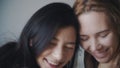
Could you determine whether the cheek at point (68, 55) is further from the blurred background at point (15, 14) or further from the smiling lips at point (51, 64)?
the blurred background at point (15, 14)

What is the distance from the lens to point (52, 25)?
2.23ft

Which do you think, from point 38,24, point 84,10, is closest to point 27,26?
point 38,24

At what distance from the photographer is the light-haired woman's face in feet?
2.33

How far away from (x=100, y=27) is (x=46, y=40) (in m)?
0.16

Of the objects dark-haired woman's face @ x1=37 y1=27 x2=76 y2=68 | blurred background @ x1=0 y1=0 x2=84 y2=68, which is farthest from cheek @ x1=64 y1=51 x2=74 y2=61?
blurred background @ x1=0 y1=0 x2=84 y2=68

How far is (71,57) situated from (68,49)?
0.05m

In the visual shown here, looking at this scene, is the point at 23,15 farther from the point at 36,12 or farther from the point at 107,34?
the point at 107,34

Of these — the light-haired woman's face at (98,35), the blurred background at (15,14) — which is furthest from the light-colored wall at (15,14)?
the light-haired woman's face at (98,35)

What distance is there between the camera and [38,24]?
68 centimetres

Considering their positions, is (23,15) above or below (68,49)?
above

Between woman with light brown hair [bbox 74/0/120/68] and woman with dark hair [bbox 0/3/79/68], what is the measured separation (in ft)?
0.09

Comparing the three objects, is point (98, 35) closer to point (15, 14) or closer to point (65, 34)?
point (65, 34)

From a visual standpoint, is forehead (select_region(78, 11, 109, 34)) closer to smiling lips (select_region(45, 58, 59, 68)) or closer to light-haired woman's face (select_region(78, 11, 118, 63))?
light-haired woman's face (select_region(78, 11, 118, 63))

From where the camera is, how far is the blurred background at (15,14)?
29.8 inches
